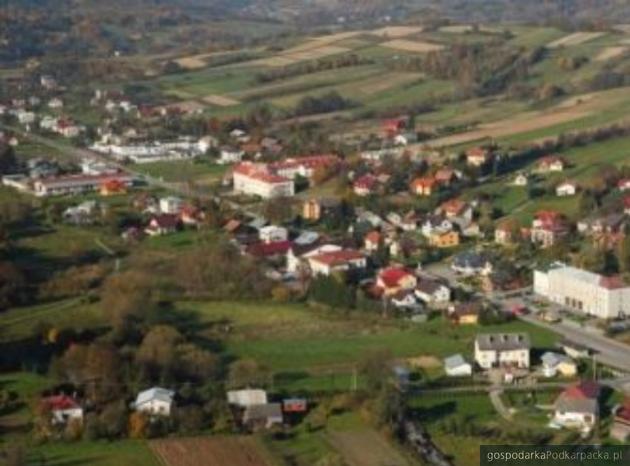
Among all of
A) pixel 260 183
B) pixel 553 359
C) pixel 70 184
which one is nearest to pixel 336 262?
pixel 553 359

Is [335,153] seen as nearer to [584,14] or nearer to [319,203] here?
[319,203]

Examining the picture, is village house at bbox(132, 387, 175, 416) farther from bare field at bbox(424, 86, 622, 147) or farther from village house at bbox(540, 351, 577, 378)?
bare field at bbox(424, 86, 622, 147)

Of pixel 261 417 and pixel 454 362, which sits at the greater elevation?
pixel 261 417

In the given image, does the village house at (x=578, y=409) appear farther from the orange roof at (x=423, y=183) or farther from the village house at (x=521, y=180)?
the village house at (x=521, y=180)

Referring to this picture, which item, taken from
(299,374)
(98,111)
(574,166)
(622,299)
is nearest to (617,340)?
(622,299)

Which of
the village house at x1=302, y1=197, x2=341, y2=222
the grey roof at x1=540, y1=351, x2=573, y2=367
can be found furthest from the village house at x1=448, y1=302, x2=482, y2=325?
the village house at x1=302, y1=197, x2=341, y2=222

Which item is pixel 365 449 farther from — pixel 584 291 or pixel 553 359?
pixel 584 291

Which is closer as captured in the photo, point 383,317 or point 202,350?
point 202,350
